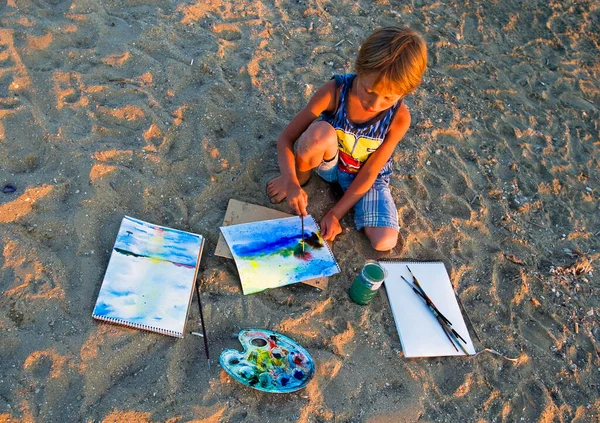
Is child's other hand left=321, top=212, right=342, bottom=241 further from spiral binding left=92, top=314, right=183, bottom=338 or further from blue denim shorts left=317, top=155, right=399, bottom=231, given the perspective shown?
spiral binding left=92, top=314, right=183, bottom=338

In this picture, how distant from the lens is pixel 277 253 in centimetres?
259

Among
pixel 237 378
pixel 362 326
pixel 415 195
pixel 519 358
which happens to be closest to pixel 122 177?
pixel 237 378

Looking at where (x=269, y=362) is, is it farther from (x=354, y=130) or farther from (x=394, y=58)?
(x=394, y=58)

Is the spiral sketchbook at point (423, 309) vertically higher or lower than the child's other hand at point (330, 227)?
lower

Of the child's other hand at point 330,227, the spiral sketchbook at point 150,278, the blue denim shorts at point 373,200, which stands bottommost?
the spiral sketchbook at point 150,278

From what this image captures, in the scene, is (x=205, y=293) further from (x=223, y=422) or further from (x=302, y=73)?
(x=302, y=73)

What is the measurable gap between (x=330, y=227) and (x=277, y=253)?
0.33 meters

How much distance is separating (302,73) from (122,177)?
157 cm

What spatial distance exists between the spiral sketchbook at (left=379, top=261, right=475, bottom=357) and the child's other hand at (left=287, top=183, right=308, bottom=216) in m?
0.56

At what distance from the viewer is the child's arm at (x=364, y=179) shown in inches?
105

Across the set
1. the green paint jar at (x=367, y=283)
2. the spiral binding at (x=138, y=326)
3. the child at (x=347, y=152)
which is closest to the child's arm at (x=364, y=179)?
the child at (x=347, y=152)

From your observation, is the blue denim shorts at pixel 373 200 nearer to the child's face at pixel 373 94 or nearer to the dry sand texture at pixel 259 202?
the dry sand texture at pixel 259 202

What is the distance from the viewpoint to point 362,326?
2.44 m

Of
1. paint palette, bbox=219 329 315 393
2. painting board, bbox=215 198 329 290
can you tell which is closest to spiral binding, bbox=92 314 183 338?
paint palette, bbox=219 329 315 393
